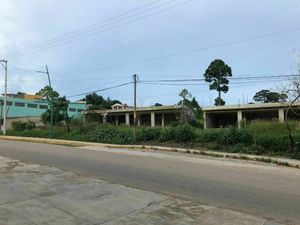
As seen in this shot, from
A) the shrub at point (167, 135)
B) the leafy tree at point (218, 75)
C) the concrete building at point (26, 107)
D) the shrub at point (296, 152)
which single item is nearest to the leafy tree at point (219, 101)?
the leafy tree at point (218, 75)

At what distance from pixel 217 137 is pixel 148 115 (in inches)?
1860

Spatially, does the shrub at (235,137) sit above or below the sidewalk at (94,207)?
above

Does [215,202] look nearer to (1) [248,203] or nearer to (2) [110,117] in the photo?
(1) [248,203]

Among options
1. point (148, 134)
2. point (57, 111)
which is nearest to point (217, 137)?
point (148, 134)

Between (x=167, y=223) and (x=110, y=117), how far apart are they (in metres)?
77.4

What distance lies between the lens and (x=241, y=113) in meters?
58.6

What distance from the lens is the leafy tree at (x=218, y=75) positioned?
3228 inches

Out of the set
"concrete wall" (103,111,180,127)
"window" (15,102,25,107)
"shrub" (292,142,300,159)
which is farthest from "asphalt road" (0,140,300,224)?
"window" (15,102,25,107)

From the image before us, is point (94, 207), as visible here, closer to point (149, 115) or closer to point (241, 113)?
point (241, 113)

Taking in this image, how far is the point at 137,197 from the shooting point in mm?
10109

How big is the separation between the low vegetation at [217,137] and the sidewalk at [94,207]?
53.4ft

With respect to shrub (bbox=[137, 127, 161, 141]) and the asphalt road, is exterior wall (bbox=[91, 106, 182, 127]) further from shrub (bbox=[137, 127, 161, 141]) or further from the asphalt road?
the asphalt road

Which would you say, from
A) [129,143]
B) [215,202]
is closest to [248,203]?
[215,202]

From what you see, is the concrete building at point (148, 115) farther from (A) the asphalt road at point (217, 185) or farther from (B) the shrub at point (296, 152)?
(A) the asphalt road at point (217, 185)
